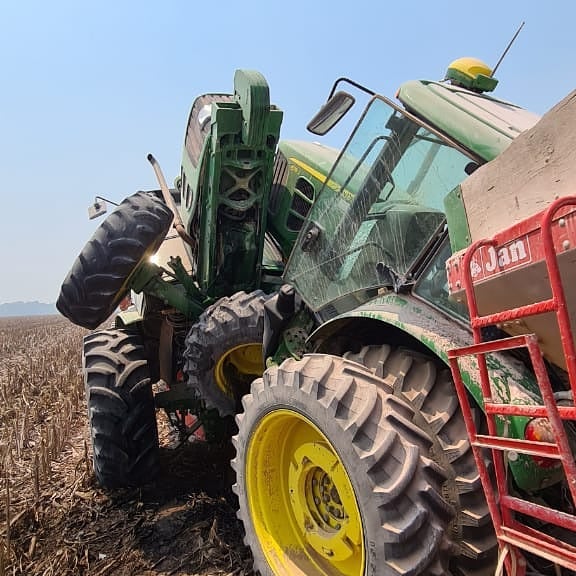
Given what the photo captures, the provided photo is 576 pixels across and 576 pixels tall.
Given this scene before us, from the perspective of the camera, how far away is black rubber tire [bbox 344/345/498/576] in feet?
5.79

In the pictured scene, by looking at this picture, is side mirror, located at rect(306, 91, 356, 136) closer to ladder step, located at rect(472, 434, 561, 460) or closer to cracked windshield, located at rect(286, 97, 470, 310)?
cracked windshield, located at rect(286, 97, 470, 310)

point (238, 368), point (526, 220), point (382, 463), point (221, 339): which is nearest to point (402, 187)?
point (526, 220)

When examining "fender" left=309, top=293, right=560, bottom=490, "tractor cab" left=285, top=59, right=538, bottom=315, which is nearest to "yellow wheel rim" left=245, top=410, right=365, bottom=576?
"fender" left=309, top=293, right=560, bottom=490

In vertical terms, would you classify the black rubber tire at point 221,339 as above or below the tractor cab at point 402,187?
below

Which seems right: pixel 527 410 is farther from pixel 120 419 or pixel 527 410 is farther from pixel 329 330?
pixel 120 419

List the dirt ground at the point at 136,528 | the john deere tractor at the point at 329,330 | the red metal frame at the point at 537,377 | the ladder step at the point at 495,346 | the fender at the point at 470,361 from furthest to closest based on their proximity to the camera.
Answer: the dirt ground at the point at 136,528 < the john deere tractor at the point at 329,330 < the fender at the point at 470,361 < the ladder step at the point at 495,346 < the red metal frame at the point at 537,377

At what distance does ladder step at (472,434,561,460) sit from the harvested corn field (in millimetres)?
1904

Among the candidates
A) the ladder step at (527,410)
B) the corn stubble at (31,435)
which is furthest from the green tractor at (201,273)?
the ladder step at (527,410)

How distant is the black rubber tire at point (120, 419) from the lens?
4.00m

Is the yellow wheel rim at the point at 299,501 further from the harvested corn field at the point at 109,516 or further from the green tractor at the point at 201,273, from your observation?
the green tractor at the point at 201,273

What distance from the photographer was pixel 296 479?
2.52 metres

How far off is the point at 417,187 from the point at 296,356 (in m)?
1.18

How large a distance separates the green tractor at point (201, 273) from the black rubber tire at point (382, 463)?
4.93ft

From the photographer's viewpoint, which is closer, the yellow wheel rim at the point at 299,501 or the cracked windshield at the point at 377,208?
the yellow wheel rim at the point at 299,501
